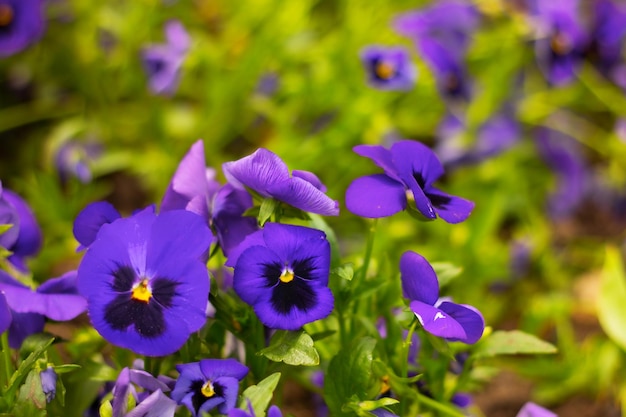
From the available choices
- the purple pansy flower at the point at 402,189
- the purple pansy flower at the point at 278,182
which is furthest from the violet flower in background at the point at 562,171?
the purple pansy flower at the point at 278,182

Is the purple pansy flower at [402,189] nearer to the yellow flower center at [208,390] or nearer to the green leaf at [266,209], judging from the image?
the green leaf at [266,209]

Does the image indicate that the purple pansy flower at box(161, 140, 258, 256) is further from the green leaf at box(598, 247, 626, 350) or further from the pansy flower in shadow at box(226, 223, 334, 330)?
the green leaf at box(598, 247, 626, 350)

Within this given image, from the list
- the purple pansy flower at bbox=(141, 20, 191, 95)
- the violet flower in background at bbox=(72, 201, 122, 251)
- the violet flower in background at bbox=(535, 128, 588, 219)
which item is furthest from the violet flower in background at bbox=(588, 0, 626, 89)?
the violet flower in background at bbox=(72, 201, 122, 251)

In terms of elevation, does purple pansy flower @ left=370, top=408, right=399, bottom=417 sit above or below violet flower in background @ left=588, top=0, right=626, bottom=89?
above

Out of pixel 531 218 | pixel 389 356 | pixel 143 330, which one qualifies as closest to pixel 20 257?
pixel 143 330

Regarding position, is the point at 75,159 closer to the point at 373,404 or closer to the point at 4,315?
the point at 4,315

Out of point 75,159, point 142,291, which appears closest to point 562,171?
point 75,159
